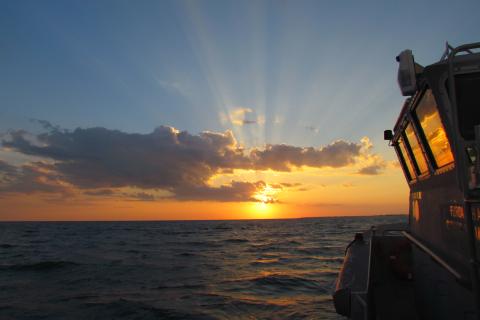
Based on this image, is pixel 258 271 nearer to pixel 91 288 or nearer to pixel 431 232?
pixel 91 288

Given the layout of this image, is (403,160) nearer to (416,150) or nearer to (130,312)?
(416,150)

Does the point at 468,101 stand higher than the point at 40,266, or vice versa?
the point at 468,101

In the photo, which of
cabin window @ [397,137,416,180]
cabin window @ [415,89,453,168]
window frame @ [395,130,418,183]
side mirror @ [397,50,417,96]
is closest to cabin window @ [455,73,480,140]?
cabin window @ [415,89,453,168]

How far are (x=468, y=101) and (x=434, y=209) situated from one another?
1.83m

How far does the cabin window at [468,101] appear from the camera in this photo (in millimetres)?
3767

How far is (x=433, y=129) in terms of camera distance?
447cm

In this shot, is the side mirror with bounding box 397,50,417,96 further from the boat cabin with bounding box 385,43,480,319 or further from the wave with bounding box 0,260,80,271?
the wave with bounding box 0,260,80,271

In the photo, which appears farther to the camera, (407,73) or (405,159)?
(405,159)

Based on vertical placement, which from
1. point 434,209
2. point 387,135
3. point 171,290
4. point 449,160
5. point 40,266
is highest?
point 387,135

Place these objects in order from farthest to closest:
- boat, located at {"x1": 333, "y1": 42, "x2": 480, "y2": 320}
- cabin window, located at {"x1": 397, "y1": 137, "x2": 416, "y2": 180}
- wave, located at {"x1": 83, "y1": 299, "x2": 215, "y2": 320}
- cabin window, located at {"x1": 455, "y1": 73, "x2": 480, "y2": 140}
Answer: wave, located at {"x1": 83, "y1": 299, "x2": 215, "y2": 320}, cabin window, located at {"x1": 397, "y1": 137, "x2": 416, "y2": 180}, cabin window, located at {"x1": 455, "y1": 73, "x2": 480, "y2": 140}, boat, located at {"x1": 333, "y1": 42, "x2": 480, "y2": 320}

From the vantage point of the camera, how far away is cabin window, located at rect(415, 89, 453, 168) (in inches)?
163

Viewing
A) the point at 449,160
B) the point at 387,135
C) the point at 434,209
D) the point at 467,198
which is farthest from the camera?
the point at 387,135

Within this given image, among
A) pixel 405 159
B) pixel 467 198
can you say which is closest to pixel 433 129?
pixel 467 198

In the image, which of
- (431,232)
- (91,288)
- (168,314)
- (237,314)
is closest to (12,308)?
(91,288)
